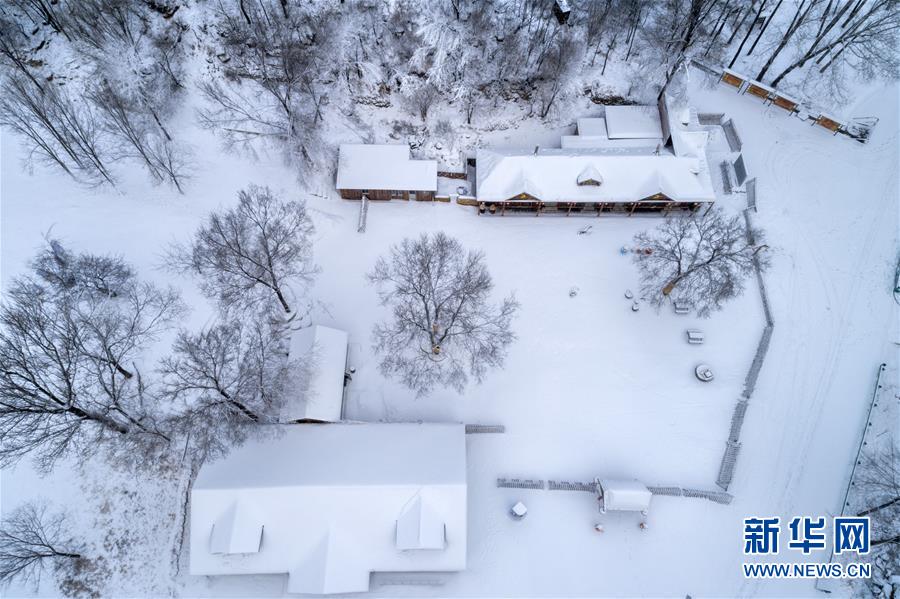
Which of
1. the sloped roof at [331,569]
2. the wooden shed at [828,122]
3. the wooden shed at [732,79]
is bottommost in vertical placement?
the sloped roof at [331,569]

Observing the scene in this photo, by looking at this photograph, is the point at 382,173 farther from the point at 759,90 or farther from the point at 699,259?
the point at 759,90

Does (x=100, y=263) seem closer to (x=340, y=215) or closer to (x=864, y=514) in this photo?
(x=340, y=215)

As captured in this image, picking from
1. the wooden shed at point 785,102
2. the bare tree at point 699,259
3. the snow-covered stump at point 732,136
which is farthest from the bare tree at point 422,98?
the wooden shed at point 785,102

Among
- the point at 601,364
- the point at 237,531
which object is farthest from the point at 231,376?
the point at 601,364

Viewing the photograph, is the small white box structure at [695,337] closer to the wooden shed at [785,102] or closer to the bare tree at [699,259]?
the bare tree at [699,259]

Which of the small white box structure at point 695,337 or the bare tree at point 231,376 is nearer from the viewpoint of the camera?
the bare tree at point 231,376

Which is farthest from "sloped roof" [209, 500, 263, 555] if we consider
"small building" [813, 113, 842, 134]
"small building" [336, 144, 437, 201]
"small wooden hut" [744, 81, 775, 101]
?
"small building" [813, 113, 842, 134]

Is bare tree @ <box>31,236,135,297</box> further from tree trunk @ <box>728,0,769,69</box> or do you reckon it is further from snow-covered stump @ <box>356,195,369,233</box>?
tree trunk @ <box>728,0,769,69</box>
